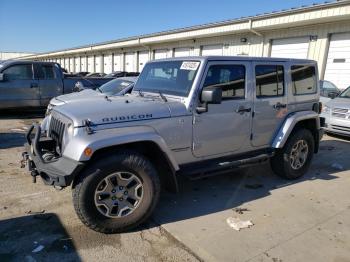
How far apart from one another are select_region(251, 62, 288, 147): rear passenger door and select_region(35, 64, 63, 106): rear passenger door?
27.1 feet

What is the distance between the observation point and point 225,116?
425 cm

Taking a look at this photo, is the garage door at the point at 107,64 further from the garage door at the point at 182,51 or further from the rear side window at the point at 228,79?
the rear side window at the point at 228,79

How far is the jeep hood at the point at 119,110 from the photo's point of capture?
3.31 metres

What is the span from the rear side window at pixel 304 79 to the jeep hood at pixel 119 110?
7.82 feet

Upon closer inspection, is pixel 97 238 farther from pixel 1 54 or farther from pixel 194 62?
pixel 1 54

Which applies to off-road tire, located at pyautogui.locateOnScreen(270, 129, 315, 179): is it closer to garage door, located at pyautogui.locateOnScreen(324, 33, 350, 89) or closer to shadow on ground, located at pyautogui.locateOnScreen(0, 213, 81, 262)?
shadow on ground, located at pyautogui.locateOnScreen(0, 213, 81, 262)

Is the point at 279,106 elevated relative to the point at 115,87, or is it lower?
lower

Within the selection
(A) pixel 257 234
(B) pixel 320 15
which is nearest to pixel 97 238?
(A) pixel 257 234

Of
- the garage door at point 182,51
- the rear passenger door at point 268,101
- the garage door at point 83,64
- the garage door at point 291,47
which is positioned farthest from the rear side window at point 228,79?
the garage door at point 83,64

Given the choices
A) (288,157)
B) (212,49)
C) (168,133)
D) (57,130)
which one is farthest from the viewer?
(212,49)

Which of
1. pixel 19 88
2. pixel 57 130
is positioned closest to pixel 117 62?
pixel 19 88

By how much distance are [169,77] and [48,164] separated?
6.49 feet

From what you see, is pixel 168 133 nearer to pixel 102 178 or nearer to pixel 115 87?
pixel 102 178

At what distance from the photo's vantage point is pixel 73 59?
161 ft
